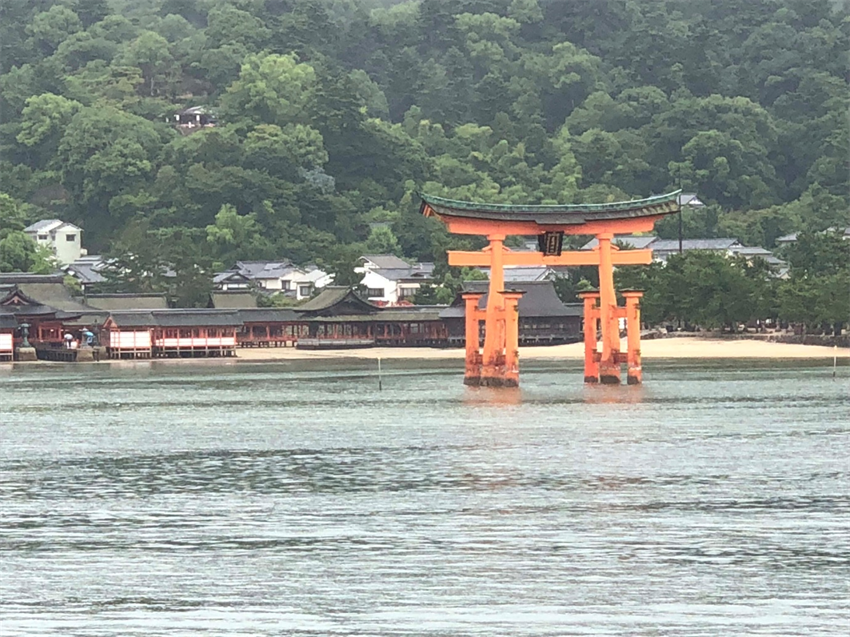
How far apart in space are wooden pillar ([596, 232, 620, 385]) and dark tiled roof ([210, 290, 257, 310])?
40205 millimetres

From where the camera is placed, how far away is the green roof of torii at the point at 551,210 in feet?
173

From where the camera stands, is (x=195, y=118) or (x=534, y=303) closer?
(x=534, y=303)

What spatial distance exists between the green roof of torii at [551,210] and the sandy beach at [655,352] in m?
22.3

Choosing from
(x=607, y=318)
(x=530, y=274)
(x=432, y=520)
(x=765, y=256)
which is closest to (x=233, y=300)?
(x=530, y=274)

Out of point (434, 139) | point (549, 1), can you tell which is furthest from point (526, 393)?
point (549, 1)

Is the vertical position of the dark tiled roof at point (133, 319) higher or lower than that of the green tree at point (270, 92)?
lower

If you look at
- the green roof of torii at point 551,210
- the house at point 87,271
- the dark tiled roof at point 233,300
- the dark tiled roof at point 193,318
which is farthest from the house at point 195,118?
the green roof of torii at point 551,210

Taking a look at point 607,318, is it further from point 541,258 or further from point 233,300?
point 233,300

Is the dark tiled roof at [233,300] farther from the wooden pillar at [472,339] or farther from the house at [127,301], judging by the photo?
the wooden pillar at [472,339]

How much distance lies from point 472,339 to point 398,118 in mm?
116451

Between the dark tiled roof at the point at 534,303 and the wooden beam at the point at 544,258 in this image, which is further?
the dark tiled roof at the point at 534,303

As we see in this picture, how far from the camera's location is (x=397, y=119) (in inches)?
6703

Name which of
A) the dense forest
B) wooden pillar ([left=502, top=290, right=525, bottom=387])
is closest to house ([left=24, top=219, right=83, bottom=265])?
the dense forest

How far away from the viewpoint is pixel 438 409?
4812 cm
